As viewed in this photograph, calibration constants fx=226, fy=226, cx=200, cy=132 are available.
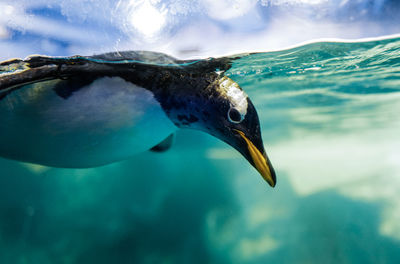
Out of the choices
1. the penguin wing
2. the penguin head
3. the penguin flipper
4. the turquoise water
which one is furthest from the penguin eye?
the turquoise water

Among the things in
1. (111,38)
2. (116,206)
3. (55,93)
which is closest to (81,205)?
(116,206)

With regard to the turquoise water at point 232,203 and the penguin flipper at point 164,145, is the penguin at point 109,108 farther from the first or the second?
the turquoise water at point 232,203

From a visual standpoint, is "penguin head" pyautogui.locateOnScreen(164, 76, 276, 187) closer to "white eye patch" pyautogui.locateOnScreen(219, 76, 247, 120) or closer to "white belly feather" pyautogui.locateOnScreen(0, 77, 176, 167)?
"white eye patch" pyautogui.locateOnScreen(219, 76, 247, 120)

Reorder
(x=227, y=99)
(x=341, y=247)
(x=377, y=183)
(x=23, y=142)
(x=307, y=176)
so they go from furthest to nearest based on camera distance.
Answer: (x=307, y=176) < (x=377, y=183) < (x=341, y=247) < (x=23, y=142) < (x=227, y=99)

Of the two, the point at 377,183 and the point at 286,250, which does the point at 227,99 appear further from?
the point at 377,183

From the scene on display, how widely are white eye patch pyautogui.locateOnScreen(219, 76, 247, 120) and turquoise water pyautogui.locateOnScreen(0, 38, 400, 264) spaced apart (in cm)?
160

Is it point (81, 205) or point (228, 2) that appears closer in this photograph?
point (228, 2)

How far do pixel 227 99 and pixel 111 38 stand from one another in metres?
1.10

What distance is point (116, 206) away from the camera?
3.32 m

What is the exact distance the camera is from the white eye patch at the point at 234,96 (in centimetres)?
162

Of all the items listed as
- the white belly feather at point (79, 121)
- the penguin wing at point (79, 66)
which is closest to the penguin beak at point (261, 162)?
the white belly feather at point (79, 121)

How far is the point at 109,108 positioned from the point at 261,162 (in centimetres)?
124

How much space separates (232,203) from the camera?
3.44 metres

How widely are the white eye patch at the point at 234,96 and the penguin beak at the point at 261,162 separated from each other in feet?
0.53
